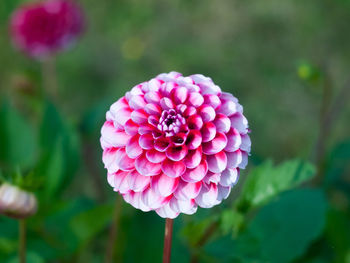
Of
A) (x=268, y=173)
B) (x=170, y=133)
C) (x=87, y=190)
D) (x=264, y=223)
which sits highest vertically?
(x=170, y=133)

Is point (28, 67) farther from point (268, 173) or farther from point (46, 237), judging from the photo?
point (268, 173)

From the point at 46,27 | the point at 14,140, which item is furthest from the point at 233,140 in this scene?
the point at 46,27

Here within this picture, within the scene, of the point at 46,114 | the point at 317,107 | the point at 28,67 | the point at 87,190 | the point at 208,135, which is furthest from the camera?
the point at 28,67

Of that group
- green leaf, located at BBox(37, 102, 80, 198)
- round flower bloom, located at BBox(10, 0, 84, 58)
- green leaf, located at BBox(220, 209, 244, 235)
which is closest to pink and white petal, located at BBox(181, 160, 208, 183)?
green leaf, located at BBox(220, 209, 244, 235)

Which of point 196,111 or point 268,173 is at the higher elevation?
point 196,111

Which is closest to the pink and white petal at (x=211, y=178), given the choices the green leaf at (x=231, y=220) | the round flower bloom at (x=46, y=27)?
the green leaf at (x=231, y=220)

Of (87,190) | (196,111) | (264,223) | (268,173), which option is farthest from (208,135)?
(87,190)

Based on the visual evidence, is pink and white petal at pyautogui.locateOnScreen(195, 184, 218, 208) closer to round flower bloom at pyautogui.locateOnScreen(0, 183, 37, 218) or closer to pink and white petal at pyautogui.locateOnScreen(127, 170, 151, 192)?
pink and white petal at pyautogui.locateOnScreen(127, 170, 151, 192)
